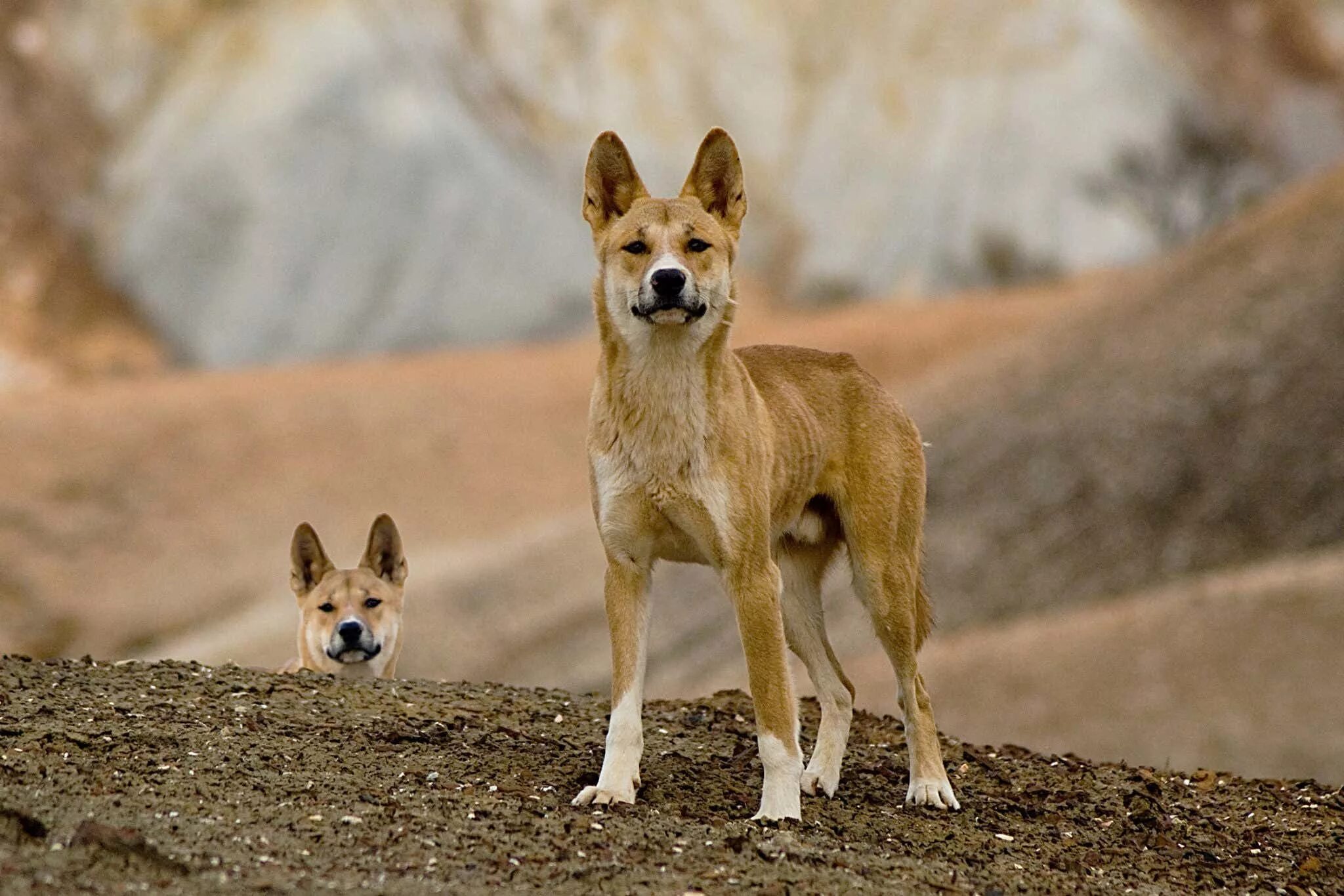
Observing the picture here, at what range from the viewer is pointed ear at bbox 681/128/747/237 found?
9.46m

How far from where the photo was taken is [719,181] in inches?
375

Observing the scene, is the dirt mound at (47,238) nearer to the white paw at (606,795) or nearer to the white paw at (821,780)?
the white paw at (821,780)

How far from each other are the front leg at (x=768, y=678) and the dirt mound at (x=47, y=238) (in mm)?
50221

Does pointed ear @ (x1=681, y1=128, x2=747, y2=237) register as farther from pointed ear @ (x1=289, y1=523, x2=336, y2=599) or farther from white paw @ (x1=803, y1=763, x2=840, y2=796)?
pointed ear @ (x1=289, y1=523, x2=336, y2=599)

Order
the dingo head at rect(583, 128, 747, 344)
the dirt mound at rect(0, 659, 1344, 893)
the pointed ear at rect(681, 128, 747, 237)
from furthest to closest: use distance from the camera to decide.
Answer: the pointed ear at rect(681, 128, 747, 237) < the dingo head at rect(583, 128, 747, 344) < the dirt mound at rect(0, 659, 1344, 893)

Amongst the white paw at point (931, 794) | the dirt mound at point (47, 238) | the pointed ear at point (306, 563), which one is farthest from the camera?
the dirt mound at point (47, 238)

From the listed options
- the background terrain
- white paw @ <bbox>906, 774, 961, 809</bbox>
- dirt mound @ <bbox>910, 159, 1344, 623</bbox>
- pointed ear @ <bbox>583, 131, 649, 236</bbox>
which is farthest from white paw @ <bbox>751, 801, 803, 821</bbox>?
dirt mound @ <bbox>910, 159, 1344, 623</bbox>

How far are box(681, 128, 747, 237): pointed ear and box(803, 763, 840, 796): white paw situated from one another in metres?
3.18

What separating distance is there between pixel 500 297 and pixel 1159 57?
91.2ft

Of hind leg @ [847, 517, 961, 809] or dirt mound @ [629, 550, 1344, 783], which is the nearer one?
hind leg @ [847, 517, 961, 809]

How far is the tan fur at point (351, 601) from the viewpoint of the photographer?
13109 mm

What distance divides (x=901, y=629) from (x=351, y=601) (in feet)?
16.2

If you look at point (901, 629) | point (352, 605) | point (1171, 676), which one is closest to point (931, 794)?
point (901, 629)

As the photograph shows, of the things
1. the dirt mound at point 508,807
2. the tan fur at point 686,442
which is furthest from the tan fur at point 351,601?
the tan fur at point 686,442
